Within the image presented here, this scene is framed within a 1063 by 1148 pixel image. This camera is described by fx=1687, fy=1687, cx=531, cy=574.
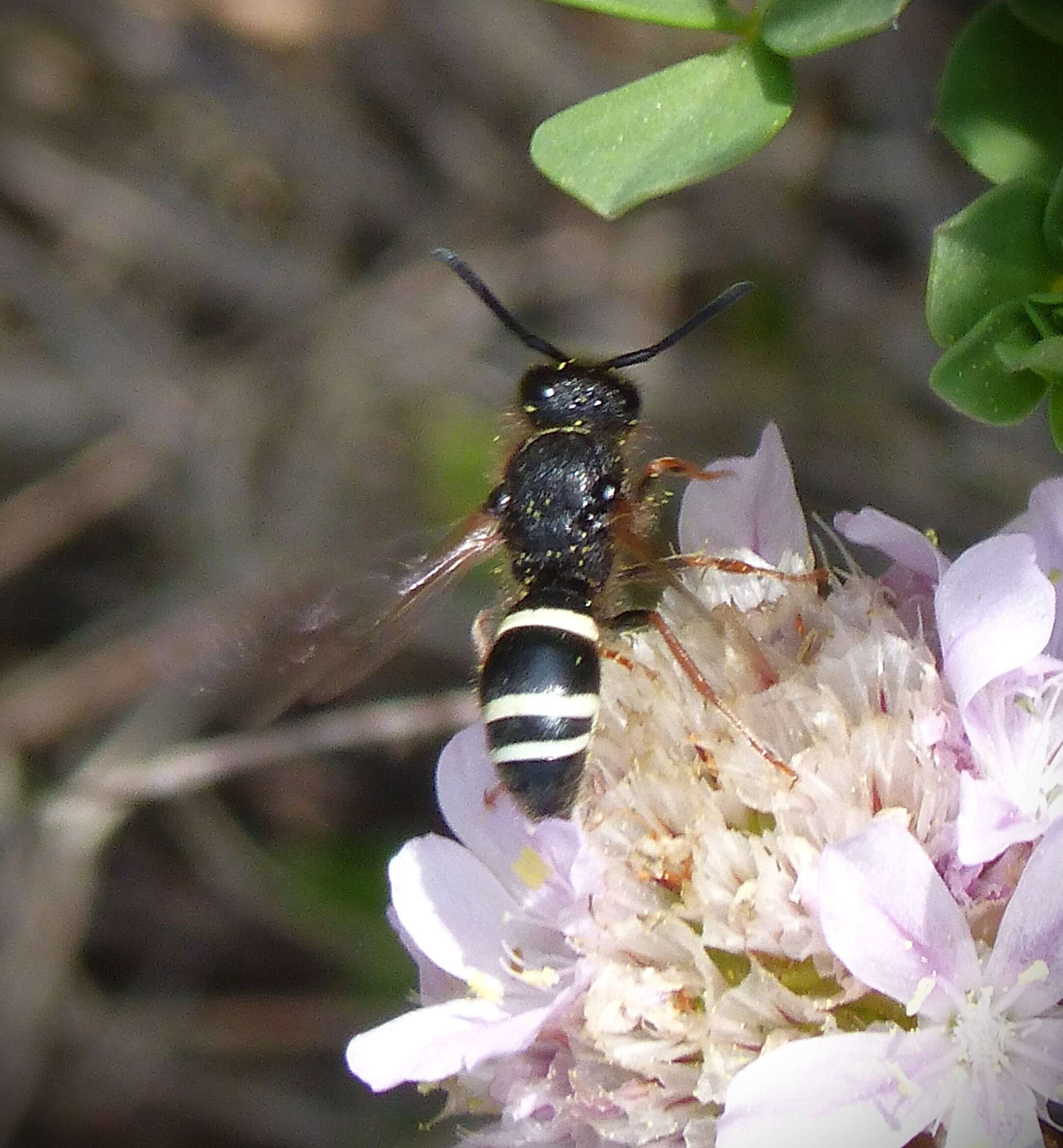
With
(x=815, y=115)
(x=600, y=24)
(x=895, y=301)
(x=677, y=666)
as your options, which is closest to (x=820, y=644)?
(x=677, y=666)

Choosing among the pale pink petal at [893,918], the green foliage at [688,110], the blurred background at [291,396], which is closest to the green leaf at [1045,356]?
the green foliage at [688,110]

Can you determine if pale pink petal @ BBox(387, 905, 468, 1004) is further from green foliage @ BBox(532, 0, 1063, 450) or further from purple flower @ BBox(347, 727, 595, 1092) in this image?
green foliage @ BBox(532, 0, 1063, 450)

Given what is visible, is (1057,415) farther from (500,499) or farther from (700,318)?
(500,499)

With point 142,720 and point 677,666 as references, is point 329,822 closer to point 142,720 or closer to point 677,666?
point 142,720

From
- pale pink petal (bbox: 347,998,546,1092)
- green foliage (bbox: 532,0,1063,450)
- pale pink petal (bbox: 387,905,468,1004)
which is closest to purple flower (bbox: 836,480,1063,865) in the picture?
green foliage (bbox: 532,0,1063,450)

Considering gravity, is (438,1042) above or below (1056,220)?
below

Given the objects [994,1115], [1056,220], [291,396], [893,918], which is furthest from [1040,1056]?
[291,396]
